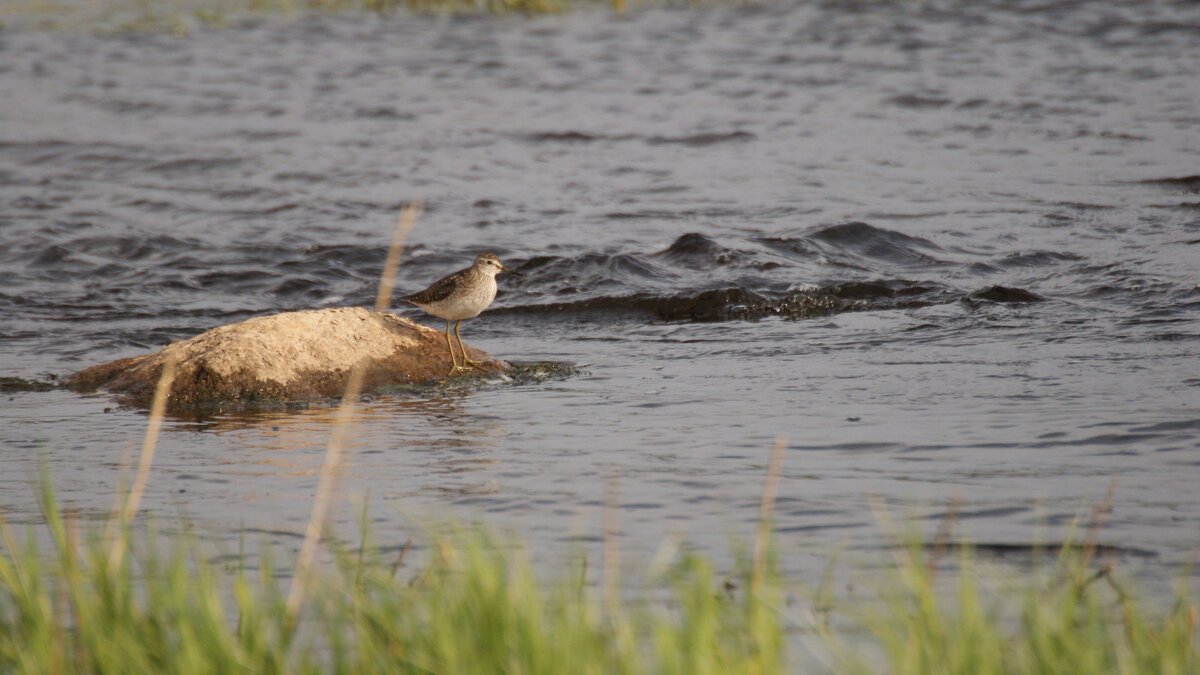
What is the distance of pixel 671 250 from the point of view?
40.2 feet

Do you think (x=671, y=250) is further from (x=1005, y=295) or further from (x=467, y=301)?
(x=467, y=301)

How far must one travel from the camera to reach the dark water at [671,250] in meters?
5.83

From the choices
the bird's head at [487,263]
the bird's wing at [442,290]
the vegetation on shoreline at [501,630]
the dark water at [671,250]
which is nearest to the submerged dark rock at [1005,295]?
the dark water at [671,250]

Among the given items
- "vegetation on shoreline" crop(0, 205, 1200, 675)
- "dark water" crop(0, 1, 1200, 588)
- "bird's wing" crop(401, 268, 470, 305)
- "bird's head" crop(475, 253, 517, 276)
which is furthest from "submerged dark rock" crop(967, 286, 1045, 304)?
"vegetation on shoreline" crop(0, 205, 1200, 675)

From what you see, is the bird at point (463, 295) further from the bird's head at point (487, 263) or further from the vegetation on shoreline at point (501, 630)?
the vegetation on shoreline at point (501, 630)

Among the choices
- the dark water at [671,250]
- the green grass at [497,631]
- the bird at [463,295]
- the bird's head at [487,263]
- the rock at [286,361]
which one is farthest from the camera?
the bird's head at [487,263]

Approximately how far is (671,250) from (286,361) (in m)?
5.14

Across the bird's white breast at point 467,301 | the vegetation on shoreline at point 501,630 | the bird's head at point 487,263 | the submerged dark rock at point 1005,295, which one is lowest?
the submerged dark rock at point 1005,295

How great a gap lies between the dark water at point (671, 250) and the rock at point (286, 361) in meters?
0.34

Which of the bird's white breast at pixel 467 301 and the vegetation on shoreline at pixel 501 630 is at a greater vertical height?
the vegetation on shoreline at pixel 501 630

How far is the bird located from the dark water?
0.47 meters

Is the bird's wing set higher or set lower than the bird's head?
lower

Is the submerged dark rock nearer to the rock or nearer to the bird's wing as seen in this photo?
the rock

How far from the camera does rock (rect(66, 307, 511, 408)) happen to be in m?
7.64
